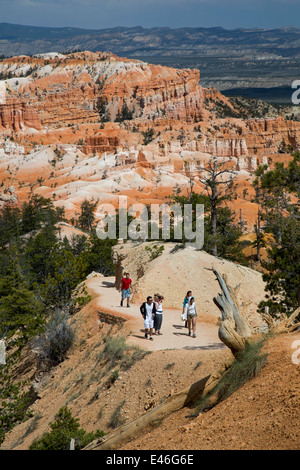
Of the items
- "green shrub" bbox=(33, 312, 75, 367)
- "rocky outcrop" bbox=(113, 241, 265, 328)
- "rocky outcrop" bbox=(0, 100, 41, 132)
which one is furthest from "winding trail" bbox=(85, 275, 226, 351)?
"rocky outcrop" bbox=(0, 100, 41, 132)

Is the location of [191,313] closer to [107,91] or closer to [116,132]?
[116,132]

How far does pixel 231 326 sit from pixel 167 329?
7553 mm

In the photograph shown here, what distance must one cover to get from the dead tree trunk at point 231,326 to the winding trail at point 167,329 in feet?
15.7

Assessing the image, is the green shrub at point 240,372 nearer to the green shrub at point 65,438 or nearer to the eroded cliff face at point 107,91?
the green shrub at point 65,438

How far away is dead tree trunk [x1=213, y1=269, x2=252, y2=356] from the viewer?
784 centimetres

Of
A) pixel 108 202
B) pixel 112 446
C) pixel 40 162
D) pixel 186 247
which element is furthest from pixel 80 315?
pixel 40 162

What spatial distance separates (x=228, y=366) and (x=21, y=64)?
8041 inches

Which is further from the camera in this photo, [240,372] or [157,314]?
[157,314]

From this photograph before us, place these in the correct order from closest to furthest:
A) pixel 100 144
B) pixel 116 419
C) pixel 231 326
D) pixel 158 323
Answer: pixel 231 326 → pixel 116 419 → pixel 158 323 → pixel 100 144

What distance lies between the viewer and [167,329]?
15484 millimetres

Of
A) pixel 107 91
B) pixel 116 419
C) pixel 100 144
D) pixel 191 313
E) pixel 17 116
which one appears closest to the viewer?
pixel 116 419

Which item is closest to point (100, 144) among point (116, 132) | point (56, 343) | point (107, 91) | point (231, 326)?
point (116, 132)

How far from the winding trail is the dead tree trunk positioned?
189 inches

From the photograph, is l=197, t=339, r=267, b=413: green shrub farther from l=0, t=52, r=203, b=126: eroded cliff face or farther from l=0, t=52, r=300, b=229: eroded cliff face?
l=0, t=52, r=203, b=126: eroded cliff face
